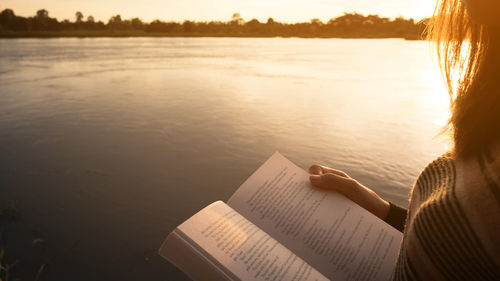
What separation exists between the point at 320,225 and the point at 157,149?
4.56 m

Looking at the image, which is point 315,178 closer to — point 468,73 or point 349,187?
point 349,187


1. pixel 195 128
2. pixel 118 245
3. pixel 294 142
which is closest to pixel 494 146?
pixel 118 245

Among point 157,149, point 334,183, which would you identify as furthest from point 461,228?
point 157,149

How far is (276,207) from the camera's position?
55.0 inches

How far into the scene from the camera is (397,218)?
4.91 ft

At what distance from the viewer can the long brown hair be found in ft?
3.05

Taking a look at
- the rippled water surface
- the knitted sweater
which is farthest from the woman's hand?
the rippled water surface

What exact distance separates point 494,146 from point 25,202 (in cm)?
468

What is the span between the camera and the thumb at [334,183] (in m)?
1.46

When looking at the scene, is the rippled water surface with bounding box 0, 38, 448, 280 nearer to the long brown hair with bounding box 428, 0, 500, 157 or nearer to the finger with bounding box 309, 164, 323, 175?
the long brown hair with bounding box 428, 0, 500, 157

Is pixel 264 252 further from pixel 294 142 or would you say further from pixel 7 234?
pixel 294 142

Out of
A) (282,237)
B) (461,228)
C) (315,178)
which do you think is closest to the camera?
(461,228)

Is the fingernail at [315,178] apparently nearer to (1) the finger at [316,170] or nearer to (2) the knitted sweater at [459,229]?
(1) the finger at [316,170]

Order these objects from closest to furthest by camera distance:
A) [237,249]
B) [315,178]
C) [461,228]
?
[461,228] < [237,249] < [315,178]
